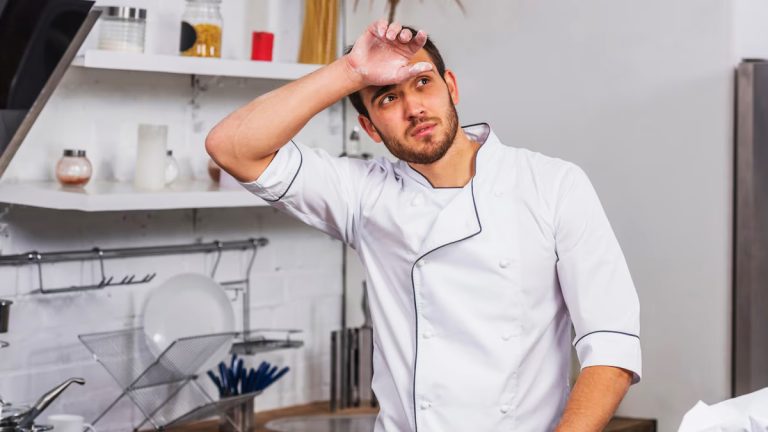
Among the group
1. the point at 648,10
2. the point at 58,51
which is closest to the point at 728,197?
the point at 648,10

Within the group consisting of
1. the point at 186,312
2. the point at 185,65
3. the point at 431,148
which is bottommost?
the point at 186,312

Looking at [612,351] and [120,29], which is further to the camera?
[120,29]

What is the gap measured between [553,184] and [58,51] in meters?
1.05

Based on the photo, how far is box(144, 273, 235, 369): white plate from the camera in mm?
2506

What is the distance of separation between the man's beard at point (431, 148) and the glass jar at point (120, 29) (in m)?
0.92

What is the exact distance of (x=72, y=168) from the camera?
2279mm

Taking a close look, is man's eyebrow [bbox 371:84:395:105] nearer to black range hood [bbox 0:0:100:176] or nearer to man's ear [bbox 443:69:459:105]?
man's ear [bbox 443:69:459:105]

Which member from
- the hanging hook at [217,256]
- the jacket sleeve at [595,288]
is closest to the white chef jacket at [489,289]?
the jacket sleeve at [595,288]

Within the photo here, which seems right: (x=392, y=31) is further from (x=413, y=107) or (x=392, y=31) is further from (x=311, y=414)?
(x=311, y=414)

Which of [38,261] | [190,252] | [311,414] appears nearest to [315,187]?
[38,261]

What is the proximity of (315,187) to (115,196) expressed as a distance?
707 millimetres

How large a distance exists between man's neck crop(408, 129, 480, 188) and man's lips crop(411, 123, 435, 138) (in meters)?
0.09

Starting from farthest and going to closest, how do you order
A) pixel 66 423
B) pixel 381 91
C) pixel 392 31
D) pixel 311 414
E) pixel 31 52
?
pixel 311 414, pixel 66 423, pixel 31 52, pixel 381 91, pixel 392 31

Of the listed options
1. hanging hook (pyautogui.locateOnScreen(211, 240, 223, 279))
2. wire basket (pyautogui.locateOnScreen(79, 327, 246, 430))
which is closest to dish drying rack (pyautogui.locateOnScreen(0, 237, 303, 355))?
hanging hook (pyautogui.locateOnScreen(211, 240, 223, 279))
